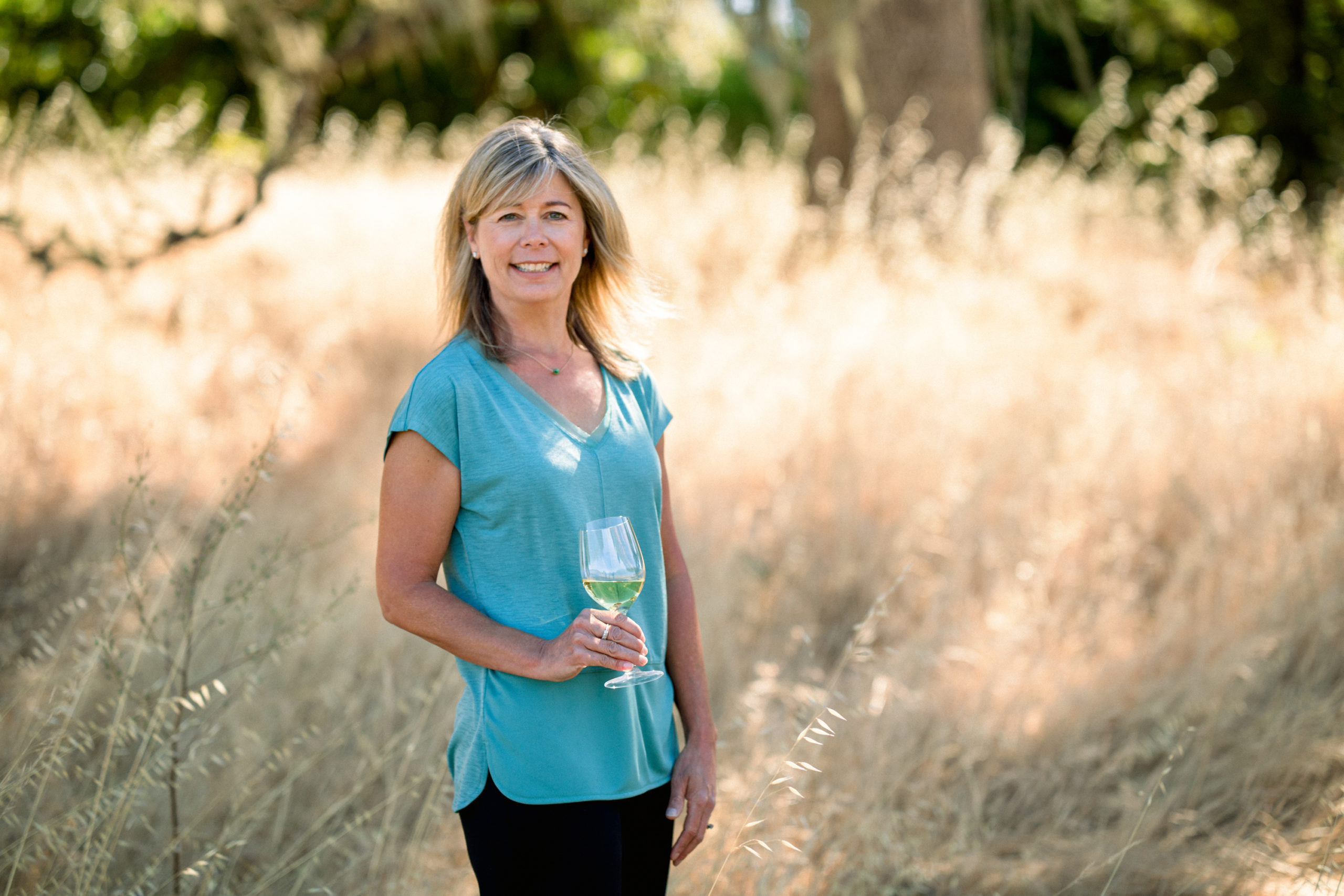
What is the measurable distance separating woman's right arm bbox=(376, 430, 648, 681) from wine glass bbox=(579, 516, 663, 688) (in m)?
0.03

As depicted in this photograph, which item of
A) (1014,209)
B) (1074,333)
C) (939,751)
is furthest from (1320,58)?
(939,751)

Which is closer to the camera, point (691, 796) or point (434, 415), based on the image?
point (434, 415)

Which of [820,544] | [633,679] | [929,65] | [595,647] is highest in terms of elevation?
[929,65]

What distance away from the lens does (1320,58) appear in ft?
40.6

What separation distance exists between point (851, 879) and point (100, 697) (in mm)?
2198

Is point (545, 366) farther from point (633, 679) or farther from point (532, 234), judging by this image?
point (633, 679)

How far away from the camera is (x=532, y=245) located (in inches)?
67.6

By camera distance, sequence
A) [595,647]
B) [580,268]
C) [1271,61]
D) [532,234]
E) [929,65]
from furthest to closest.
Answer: [1271,61] < [929,65] < [580,268] < [532,234] < [595,647]

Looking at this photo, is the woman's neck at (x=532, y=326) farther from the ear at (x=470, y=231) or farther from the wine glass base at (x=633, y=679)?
the wine glass base at (x=633, y=679)

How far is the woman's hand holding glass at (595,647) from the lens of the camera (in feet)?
4.96

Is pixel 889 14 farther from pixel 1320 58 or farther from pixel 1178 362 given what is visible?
pixel 1320 58

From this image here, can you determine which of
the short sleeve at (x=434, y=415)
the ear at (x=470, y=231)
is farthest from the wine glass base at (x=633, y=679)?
the ear at (x=470, y=231)

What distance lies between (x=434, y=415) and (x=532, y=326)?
0.97 ft

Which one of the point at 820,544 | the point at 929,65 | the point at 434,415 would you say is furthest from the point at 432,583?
the point at 929,65
